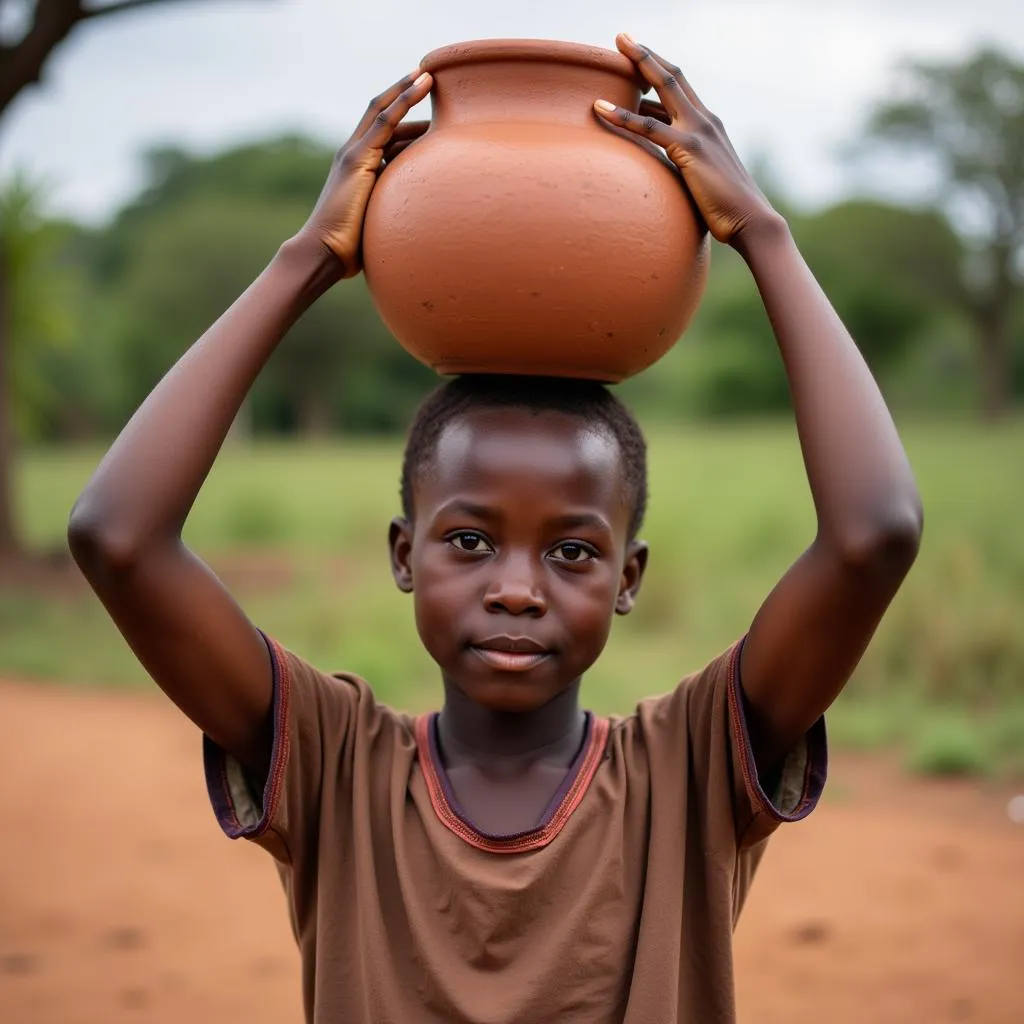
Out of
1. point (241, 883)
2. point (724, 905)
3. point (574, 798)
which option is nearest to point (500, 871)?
point (574, 798)

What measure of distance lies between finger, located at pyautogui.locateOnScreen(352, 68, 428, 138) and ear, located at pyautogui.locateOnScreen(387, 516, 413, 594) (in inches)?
25.0

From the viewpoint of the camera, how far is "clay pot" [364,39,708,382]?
175 cm

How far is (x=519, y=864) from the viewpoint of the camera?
1.85 meters

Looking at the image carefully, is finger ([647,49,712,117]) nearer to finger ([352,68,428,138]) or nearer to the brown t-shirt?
finger ([352,68,428,138])

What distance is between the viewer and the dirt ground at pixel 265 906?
3965mm

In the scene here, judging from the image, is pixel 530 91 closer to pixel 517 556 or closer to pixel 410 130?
pixel 410 130

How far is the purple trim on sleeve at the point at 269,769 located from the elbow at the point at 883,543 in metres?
0.84

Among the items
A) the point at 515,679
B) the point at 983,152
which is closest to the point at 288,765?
the point at 515,679

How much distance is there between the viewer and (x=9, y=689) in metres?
7.77

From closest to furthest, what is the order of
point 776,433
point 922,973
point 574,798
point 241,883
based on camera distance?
point 574,798 < point 922,973 < point 241,883 < point 776,433

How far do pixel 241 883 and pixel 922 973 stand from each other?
8.44 feet

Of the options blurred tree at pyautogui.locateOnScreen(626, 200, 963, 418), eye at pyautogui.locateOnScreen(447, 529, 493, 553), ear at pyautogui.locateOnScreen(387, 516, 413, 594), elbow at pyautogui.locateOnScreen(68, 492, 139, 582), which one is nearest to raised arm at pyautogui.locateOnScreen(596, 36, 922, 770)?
eye at pyautogui.locateOnScreen(447, 529, 493, 553)

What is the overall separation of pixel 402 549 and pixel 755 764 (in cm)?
69

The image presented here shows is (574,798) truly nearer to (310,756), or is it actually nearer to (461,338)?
(310,756)
